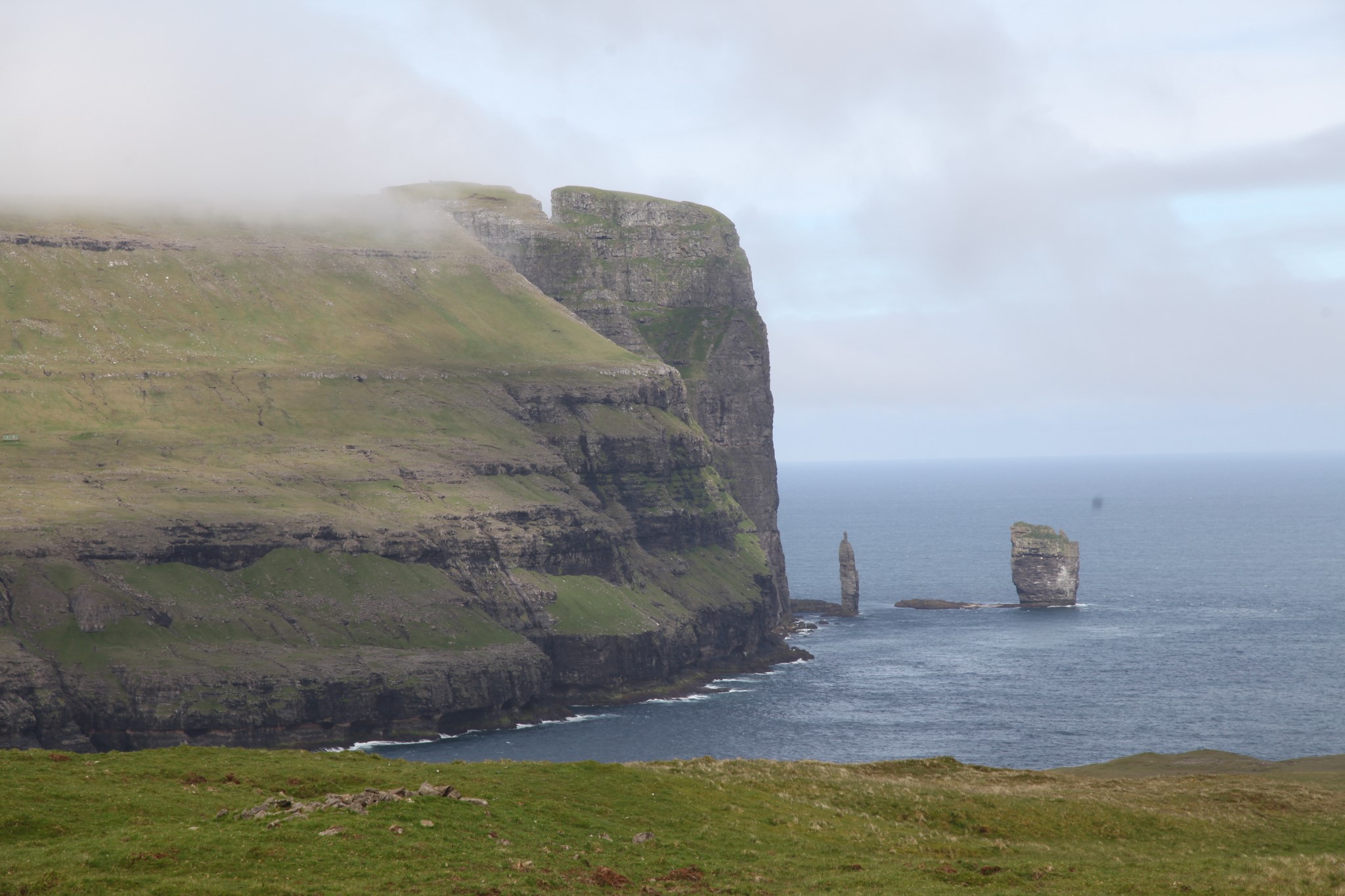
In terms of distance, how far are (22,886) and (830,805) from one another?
4046 cm

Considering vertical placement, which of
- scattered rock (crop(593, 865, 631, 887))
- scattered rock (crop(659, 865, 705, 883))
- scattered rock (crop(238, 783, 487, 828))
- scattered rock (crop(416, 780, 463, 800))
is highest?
scattered rock (crop(238, 783, 487, 828))

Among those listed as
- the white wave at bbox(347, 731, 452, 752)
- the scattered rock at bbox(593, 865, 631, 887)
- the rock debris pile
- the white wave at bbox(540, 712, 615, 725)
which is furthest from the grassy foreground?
the white wave at bbox(540, 712, 615, 725)

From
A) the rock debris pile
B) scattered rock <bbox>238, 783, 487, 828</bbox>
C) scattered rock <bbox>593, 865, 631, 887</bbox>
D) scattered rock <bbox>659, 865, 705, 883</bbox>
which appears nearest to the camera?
scattered rock <bbox>593, 865, 631, 887</bbox>

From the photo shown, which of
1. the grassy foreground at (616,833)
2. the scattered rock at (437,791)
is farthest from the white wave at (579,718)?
the scattered rock at (437,791)

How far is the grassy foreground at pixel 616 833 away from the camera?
4744cm

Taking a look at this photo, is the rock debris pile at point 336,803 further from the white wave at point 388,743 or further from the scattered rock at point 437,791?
the white wave at point 388,743

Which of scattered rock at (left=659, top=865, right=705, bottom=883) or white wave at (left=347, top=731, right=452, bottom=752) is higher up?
scattered rock at (left=659, top=865, right=705, bottom=883)

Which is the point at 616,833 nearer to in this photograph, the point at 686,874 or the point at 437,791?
the point at 686,874

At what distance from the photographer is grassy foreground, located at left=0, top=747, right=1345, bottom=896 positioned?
47438 mm

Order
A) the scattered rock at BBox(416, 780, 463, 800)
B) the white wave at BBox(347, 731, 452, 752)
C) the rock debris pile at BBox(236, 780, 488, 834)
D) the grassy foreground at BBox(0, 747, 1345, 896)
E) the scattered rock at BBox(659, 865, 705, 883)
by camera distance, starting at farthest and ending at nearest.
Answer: the white wave at BBox(347, 731, 452, 752) < the scattered rock at BBox(416, 780, 463, 800) < the rock debris pile at BBox(236, 780, 488, 834) < the scattered rock at BBox(659, 865, 705, 883) < the grassy foreground at BBox(0, 747, 1345, 896)

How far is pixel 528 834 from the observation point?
5475cm

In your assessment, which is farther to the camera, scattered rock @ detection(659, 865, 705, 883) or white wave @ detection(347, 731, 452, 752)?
white wave @ detection(347, 731, 452, 752)

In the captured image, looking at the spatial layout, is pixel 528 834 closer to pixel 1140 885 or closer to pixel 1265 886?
pixel 1140 885

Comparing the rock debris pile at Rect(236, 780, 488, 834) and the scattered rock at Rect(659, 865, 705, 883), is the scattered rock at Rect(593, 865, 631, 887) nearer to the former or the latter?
the scattered rock at Rect(659, 865, 705, 883)
